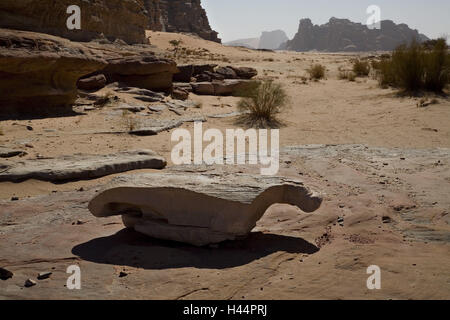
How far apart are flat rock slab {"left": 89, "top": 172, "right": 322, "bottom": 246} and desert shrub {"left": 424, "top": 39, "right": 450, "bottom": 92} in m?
9.59

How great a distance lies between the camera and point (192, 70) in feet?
49.2

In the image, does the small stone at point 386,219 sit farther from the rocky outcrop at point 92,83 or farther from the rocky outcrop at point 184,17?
the rocky outcrop at point 184,17

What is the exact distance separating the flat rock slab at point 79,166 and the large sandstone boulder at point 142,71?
6445mm

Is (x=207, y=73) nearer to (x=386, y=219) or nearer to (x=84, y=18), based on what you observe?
(x=84, y=18)

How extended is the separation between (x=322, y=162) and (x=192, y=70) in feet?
32.7

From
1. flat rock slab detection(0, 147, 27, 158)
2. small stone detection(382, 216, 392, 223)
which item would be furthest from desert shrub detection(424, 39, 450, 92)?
flat rock slab detection(0, 147, 27, 158)

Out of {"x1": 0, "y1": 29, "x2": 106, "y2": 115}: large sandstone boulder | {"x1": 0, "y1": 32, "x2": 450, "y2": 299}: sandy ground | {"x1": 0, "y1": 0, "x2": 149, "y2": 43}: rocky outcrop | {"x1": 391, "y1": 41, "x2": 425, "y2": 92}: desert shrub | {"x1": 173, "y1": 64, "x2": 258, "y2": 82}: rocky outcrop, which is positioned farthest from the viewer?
{"x1": 173, "y1": 64, "x2": 258, "y2": 82}: rocky outcrop

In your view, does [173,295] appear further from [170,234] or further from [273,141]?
[273,141]

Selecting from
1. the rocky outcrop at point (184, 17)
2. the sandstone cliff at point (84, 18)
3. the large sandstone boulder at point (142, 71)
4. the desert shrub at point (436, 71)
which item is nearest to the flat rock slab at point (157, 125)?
the large sandstone boulder at point (142, 71)

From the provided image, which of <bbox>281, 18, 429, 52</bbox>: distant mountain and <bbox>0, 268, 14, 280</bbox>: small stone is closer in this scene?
<bbox>0, 268, 14, 280</bbox>: small stone

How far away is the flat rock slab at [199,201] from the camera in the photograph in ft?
11.1

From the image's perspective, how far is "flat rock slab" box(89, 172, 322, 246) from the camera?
339cm

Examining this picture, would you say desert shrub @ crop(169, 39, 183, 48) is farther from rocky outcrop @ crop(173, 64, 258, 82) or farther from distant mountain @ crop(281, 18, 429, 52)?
distant mountain @ crop(281, 18, 429, 52)
